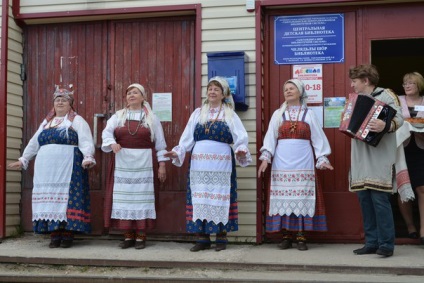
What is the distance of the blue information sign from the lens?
6277 mm

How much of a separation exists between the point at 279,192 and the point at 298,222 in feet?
1.08

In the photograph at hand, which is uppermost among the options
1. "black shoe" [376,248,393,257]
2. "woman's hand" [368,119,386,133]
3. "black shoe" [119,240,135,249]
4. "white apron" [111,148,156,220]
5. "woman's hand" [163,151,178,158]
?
"woman's hand" [368,119,386,133]

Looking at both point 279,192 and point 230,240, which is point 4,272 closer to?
point 230,240

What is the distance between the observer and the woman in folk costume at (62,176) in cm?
599

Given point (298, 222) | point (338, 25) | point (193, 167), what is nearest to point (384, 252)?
point (298, 222)

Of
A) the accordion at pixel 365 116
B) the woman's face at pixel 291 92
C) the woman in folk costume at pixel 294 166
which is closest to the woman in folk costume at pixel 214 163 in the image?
the woman in folk costume at pixel 294 166

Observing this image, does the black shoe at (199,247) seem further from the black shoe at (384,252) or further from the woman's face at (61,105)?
the woman's face at (61,105)

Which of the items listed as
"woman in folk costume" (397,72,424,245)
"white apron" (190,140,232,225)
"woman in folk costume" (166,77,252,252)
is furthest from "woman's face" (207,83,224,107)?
"woman in folk costume" (397,72,424,245)

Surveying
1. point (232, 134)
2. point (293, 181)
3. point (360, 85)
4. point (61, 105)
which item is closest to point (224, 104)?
point (232, 134)

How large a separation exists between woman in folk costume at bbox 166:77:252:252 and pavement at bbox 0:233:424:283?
252mm

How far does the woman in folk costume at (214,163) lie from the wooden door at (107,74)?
0.72 m

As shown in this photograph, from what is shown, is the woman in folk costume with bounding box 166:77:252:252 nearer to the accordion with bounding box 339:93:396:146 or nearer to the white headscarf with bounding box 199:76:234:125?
the white headscarf with bounding box 199:76:234:125

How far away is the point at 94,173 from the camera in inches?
265

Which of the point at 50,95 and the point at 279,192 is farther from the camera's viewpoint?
the point at 50,95
